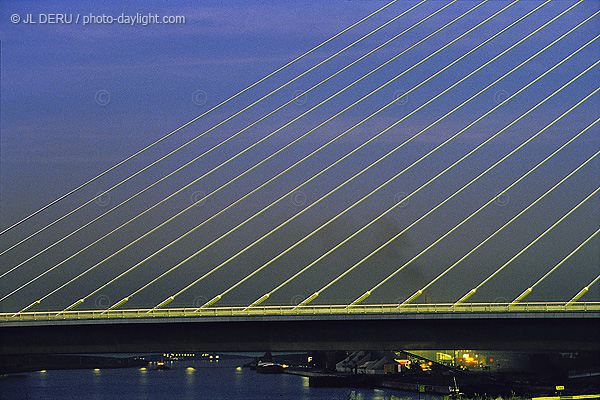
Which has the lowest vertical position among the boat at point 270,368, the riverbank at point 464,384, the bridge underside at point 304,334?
the boat at point 270,368

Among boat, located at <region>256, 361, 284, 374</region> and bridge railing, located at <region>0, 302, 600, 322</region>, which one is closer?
bridge railing, located at <region>0, 302, 600, 322</region>

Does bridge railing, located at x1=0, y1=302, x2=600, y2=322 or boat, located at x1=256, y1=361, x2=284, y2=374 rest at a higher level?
bridge railing, located at x1=0, y1=302, x2=600, y2=322

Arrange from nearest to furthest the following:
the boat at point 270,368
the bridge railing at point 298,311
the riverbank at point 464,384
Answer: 1. the bridge railing at point 298,311
2. the riverbank at point 464,384
3. the boat at point 270,368

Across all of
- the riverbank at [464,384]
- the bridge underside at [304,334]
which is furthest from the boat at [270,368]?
the bridge underside at [304,334]

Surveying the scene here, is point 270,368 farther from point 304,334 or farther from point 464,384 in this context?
point 304,334

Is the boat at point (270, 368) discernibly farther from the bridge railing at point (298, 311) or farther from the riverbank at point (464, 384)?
the bridge railing at point (298, 311)

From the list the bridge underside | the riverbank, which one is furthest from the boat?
the bridge underside

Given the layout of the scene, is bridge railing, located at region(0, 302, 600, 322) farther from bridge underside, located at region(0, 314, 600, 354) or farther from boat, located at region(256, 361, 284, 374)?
boat, located at region(256, 361, 284, 374)

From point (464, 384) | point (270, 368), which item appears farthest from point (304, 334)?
point (270, 368)
